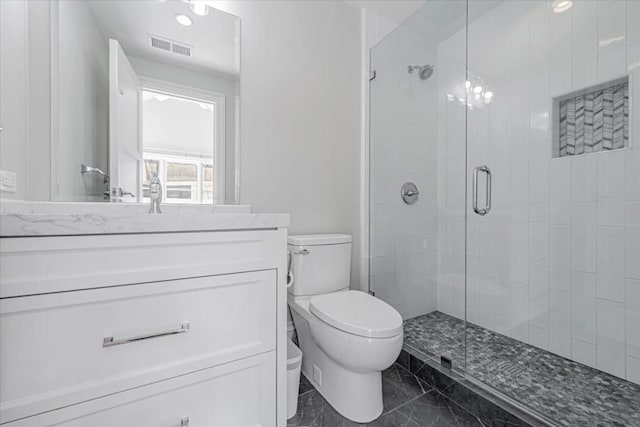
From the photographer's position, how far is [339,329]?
3.78ft

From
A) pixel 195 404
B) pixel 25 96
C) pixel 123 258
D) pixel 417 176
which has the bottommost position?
pixel 195 404

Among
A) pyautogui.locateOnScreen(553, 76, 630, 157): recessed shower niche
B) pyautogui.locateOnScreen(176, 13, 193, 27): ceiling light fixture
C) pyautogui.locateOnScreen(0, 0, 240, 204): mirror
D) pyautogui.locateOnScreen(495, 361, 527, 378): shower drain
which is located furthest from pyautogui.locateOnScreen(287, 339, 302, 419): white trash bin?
pyautogui.locateOnScreen(553, 76, 630, 157): recessed shower niche

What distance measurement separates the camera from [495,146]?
190cm

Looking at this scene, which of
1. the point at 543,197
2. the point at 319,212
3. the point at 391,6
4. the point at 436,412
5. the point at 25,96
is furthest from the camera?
the point at 391,6

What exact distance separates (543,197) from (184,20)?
2.20 m

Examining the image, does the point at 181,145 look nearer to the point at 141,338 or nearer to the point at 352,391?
A: the point at 141,338

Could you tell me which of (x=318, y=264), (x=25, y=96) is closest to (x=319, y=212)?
(x=318, y=264)

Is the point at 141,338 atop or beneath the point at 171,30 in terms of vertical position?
beneath

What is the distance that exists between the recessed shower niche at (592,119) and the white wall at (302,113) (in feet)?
3.93

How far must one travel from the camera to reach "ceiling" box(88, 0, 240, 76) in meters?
1.30

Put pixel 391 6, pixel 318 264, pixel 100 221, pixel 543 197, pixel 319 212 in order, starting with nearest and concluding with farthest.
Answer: pixel 100 221, pixel 318 264, pixel 543 197, pixel 319 212, pixel 391 6

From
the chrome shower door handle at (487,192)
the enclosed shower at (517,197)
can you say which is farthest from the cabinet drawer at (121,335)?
the chrome shower door handle at (487,192)

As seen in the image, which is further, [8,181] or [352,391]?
[352,391]

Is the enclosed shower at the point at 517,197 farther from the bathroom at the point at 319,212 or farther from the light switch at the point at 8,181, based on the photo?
the light switch at the point at 8,181
